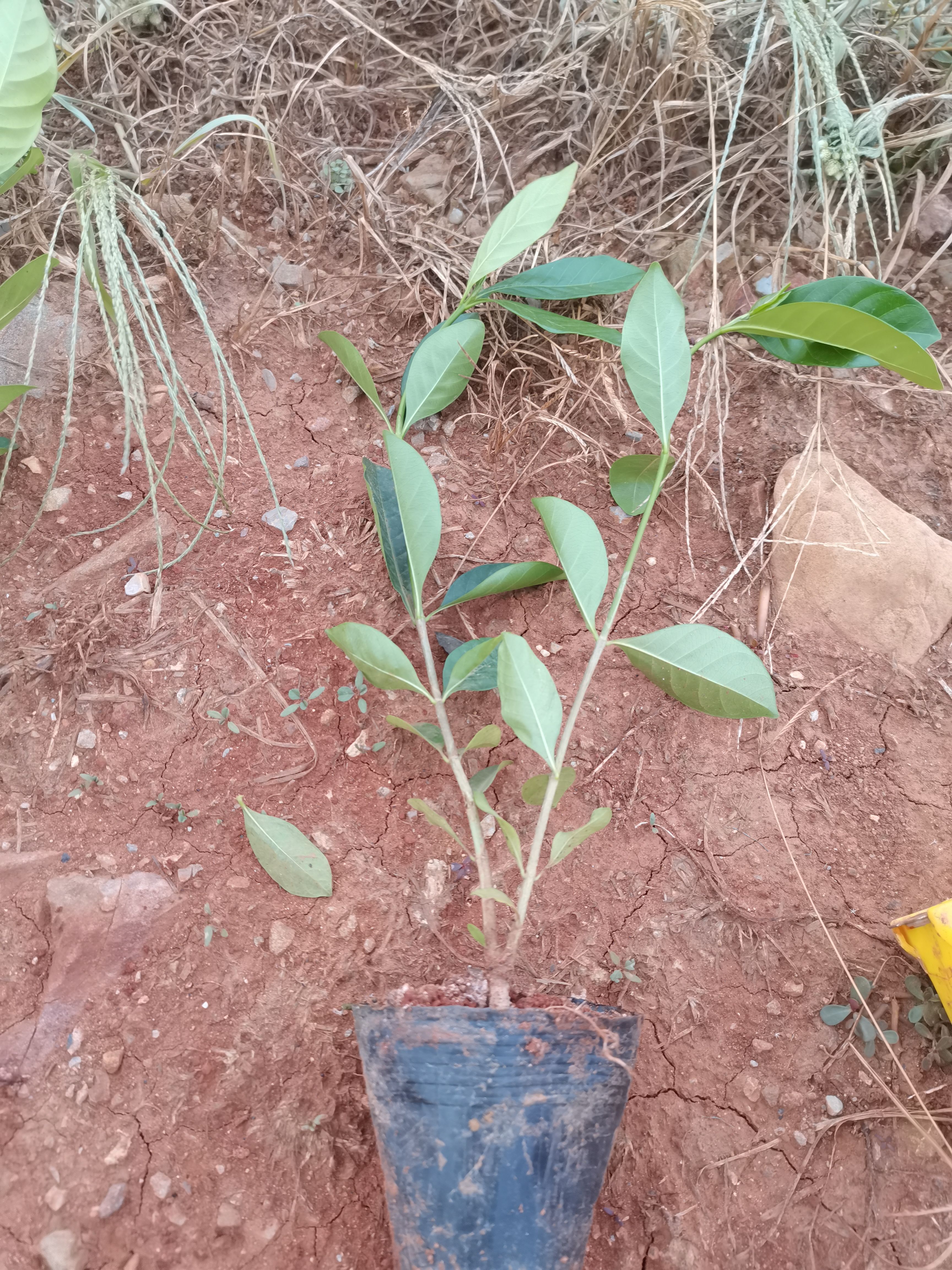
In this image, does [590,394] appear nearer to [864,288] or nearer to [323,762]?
[864,288]

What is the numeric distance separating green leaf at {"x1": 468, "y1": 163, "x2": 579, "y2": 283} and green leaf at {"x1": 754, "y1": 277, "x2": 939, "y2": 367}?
0.39 metres

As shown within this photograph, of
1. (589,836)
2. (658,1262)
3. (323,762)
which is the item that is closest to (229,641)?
(323,762)

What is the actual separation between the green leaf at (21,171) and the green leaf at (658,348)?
0.93 metres

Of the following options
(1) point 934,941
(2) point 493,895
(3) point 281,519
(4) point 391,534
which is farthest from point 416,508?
(1) point 934,941

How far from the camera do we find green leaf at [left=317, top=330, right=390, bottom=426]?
132 cm

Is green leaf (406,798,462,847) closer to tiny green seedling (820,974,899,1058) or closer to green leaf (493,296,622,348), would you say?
tiny green seedling (820,974,899,1058)

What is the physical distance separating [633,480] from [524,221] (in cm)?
45

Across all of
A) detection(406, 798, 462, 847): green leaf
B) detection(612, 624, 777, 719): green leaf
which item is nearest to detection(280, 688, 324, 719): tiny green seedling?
detection(406, 798, 462, 847): green leaf

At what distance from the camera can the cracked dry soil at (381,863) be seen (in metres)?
1.06

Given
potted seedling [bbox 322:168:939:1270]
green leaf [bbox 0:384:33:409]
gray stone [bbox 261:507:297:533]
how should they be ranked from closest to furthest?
1. potted seedling [bbox 322:168:939:1270]
2. green leaf [bbox 0:384:33:409]
3. gray stone [bbox 261:507:297:533]

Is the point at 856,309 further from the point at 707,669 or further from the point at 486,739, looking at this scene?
the point at 486,739

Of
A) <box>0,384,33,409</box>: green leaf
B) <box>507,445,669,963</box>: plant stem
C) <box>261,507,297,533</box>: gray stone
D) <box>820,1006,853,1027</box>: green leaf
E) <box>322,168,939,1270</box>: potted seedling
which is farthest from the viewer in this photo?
<box>261,507,297,533</box>: gray stone

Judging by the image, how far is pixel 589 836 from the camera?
1209 mm

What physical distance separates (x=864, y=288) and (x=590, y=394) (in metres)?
0.46
